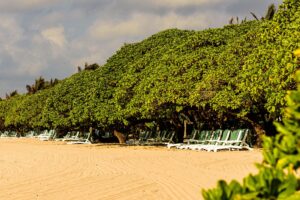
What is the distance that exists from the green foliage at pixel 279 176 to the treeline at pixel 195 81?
11.3 metres

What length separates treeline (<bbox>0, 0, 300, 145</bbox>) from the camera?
17.1 m

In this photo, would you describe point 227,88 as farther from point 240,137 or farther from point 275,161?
point 275,161

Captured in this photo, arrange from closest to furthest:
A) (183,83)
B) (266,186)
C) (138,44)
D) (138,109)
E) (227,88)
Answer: (266,186) < (227,88) < (183,83) < (138,109) < (138,44)

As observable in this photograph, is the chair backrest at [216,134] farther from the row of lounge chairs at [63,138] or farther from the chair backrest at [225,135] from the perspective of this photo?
the row of lounge chairs at [63,138]

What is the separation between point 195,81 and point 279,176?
22.7m

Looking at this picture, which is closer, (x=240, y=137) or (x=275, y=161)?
(x=275, y=161)

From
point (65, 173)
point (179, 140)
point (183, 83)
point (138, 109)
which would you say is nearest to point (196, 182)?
point (65, 173)

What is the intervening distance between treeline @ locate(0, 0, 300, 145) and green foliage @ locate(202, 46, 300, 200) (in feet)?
37.2

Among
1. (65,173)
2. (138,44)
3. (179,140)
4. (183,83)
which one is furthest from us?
(138,44)

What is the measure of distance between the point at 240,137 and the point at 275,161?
20342 millimetres

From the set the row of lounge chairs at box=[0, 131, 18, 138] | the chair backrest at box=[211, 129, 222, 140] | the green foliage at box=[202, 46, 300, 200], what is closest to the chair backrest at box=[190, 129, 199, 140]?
the chair backrest at box=[211, 129, 222, 140]

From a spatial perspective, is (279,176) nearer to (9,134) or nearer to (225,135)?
(225,135)

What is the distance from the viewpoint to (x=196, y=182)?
38.3 feet

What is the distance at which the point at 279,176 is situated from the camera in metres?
2.56
